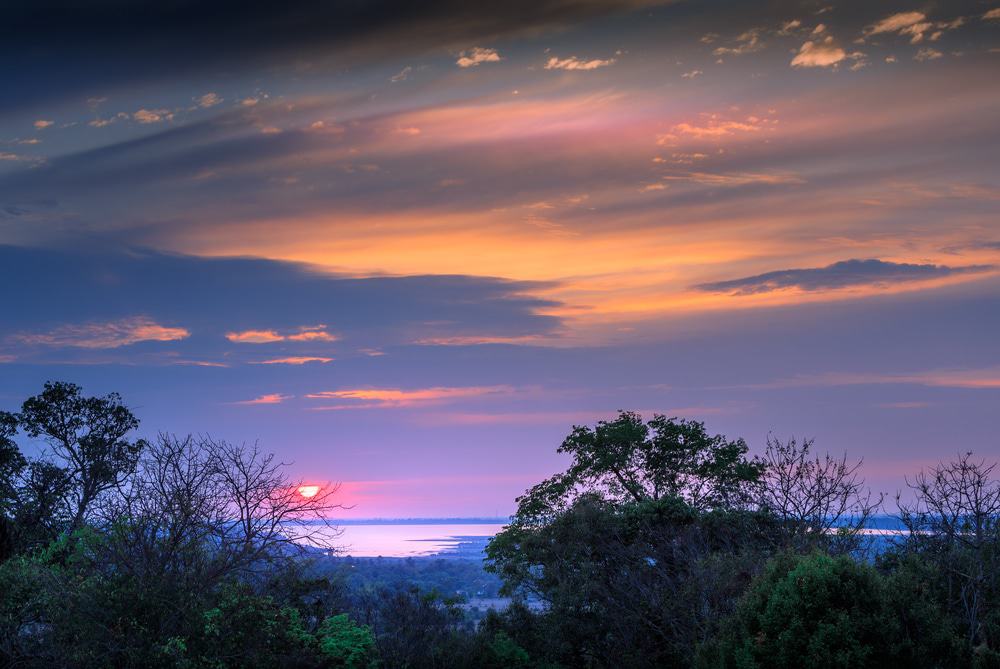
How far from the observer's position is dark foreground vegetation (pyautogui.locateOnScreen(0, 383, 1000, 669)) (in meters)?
16.5

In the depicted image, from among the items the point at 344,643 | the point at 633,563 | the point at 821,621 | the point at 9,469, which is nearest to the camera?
the point at 821,621

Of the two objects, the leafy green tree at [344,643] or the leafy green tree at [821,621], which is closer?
the leafy green tree at [821,621]

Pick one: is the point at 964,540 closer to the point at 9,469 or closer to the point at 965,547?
the point at 965,547

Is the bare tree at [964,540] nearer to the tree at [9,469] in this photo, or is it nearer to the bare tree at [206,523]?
the bare tree at [206,523]

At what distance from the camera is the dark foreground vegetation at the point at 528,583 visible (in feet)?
54.3

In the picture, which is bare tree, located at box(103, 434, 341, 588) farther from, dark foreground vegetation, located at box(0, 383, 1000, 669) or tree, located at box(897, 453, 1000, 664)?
tree, located at box(897, 453, 1000, 664)

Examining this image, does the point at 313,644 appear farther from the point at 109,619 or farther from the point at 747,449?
the point at 747,449

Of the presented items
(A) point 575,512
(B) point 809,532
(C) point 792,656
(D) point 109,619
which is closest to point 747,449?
(A) point 575,512

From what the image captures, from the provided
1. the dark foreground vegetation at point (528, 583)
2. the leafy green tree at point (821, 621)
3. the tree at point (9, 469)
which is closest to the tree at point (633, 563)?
the dark foreground vegetation at point (528, 583)

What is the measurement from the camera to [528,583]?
3678cm

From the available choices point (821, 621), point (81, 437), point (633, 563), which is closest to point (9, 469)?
point (81, 437)

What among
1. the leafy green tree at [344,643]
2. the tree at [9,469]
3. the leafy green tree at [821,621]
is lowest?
the leafy green tree at [344,643]

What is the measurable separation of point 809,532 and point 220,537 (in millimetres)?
15017

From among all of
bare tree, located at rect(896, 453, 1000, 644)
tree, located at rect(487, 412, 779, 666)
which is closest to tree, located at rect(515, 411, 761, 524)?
tree, located at rect(487, 412, 779, 666)
